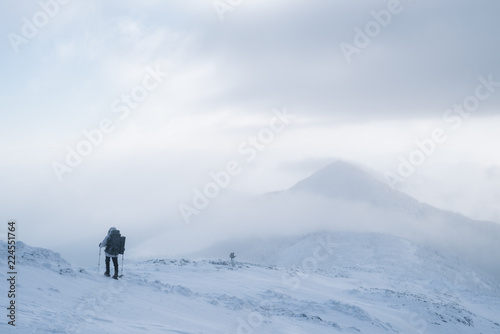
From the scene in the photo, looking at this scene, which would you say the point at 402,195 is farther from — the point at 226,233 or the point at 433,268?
the point at 433,268

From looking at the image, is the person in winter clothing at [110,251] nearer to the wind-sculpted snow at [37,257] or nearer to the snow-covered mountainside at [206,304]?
the snow-covered mountainside at [206,304]

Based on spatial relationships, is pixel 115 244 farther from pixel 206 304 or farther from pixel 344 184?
pixel 344 184

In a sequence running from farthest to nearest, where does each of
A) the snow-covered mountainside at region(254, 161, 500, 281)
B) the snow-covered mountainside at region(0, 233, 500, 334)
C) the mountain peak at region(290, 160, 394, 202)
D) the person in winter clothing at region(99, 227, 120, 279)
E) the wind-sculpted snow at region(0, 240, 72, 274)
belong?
the mountain peak at region(290, 160, 394, 202) → the snow-covered mountainside at region(254, 161, 500, 281) → the person in winter clothing at region(99, 227, 120, 279) → the wind-sculpted snow at region(0, 240, 72, 274) → the snow-covered mountainside at region(0, 233, 500, 334)

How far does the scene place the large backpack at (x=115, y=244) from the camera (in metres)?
16.2

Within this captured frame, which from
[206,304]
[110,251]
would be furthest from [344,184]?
[110,251]

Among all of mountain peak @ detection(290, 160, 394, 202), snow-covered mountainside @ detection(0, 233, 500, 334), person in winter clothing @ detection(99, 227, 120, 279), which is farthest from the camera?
mountain peak @ detection(290, 160, 394, 202)

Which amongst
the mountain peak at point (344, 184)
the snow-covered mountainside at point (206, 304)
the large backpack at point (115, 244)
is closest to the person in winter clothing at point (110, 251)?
the large backpack at point (115, 244)

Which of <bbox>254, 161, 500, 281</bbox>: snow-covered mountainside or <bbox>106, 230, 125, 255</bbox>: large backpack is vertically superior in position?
<bbox>254, 161, 500, 281</bbox>: snow-covered mountainside

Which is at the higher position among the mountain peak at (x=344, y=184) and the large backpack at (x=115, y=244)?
the mountain peak at (x=344, y=184)

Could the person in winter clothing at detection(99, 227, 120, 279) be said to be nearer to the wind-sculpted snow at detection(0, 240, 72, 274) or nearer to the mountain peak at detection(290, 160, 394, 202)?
the wind-sculpted snow at detection(0, 240, 72, 274)

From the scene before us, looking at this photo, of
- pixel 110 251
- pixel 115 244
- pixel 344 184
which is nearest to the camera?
pixel 110 251

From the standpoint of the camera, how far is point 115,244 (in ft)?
53.7

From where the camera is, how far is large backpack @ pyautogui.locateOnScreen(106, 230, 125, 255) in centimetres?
1620

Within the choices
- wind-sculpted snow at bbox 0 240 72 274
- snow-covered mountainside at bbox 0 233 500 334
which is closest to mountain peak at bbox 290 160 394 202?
snow-covered mountainside at bbox 0 233 500 334
